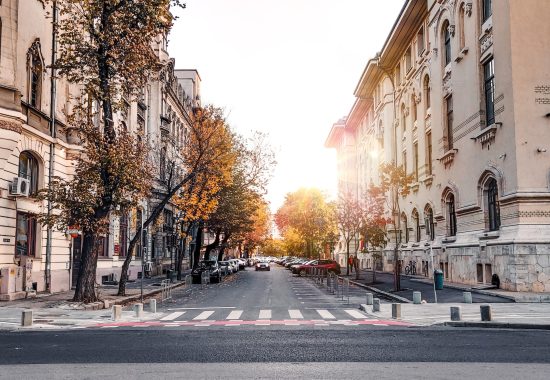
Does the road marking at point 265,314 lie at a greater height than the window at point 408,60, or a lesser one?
lesser

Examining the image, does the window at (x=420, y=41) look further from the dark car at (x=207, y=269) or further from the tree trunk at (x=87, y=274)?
the tree trunk at (x=87, y=274)

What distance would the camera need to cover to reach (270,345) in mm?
11953

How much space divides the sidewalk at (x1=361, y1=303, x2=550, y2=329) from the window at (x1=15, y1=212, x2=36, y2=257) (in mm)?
14101

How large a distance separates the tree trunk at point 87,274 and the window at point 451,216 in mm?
19874

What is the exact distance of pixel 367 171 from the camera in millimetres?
64062

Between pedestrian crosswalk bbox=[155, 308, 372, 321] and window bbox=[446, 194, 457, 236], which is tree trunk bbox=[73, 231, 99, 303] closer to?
pedestrian crosswalk bbox=[155, 308, 372, 321]

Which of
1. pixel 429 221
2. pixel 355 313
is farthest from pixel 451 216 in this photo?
pixel 355 313

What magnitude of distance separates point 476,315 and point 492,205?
11.0 m

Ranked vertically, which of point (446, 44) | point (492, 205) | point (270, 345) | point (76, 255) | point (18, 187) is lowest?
point (270, 345)

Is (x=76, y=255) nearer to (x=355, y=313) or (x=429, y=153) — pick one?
(x=355, y=313)

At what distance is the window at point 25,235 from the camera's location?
24.5m

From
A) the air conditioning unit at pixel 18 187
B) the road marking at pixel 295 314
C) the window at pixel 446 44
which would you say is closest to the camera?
the road marking at pixel 295 314

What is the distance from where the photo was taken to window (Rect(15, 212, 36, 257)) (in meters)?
24.5

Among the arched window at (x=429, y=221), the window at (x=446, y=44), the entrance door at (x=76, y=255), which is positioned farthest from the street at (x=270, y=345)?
the arched window at (x=429, y=221)
